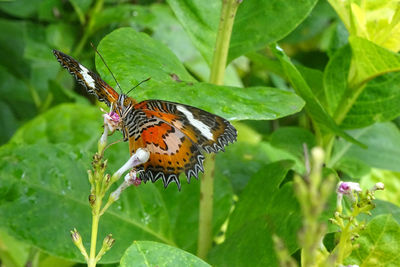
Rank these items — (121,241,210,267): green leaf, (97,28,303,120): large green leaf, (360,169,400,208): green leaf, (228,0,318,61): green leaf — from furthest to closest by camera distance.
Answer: (360,169,400,208): green leaf, (228,0,318,61): green leaf, (97,28,303,120): large green leaf, (121,241,210,267): green leaf

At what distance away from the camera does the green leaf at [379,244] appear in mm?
907

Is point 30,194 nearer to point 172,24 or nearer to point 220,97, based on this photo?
point 220,97

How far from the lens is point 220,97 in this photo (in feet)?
2.98

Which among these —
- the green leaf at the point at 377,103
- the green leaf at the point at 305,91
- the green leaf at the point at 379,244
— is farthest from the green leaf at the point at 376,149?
the green leaf at the point at 379,244

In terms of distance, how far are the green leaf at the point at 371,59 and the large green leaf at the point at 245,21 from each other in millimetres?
116

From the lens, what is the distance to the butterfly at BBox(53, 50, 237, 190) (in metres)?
0.95

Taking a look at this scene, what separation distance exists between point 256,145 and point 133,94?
780 millimetres

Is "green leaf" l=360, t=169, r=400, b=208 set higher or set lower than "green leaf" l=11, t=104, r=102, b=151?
lower

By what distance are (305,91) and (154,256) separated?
46 centimetres

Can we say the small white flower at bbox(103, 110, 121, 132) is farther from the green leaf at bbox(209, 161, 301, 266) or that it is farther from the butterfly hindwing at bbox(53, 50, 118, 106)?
the green leaf at bbox(209, 161, 301, 266)

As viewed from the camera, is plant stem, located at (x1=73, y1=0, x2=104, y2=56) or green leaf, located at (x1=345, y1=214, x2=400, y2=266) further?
plant stem, located at (x1=73, y1=0, x2=104, y2=56)

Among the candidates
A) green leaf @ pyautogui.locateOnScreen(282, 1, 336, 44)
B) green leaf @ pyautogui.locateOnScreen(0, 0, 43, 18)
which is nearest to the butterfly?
green leaf @ pyautogui.locateOnScreen(282, 1, 336, 44)

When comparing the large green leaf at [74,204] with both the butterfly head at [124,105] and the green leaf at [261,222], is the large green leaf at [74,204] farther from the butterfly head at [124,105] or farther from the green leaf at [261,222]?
the butterfly head at [124,105]

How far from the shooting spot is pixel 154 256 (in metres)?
0.78
